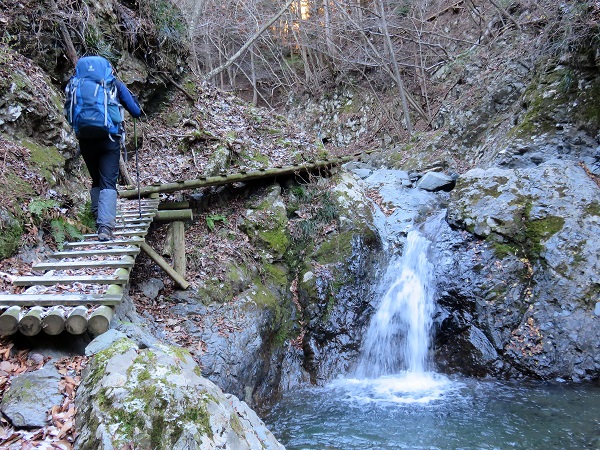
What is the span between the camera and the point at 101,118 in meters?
4.85

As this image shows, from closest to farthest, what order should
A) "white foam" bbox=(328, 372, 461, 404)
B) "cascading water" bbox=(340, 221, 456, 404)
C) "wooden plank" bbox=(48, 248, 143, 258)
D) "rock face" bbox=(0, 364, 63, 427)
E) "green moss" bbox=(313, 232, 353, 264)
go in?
"rock face" bbox=(0, 364, 63, 427)
"wooden plank" bbox=(48, 248, 143, 258)
"white foam" bbox=(328, 372, 461, 404)
"cascading water" bbox=(340, 221, 456, 404)
"green moss" bbox=(313, 232, 353, 264)

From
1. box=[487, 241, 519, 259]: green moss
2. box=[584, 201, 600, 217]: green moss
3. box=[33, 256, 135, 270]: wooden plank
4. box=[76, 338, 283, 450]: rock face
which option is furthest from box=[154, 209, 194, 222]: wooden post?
box=[584, 201, 600, 217]: green moss

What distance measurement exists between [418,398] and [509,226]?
377 centimetres

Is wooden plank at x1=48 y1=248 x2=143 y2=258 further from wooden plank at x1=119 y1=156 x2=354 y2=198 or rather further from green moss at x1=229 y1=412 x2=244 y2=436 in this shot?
wooden plank at x1=119 y1=156 x2=354 y2=198

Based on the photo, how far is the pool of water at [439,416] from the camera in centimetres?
516

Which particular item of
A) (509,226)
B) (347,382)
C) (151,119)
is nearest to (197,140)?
(151,119)

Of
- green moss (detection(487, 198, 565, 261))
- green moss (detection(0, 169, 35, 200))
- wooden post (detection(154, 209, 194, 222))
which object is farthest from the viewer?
green moss (detection(487, 198, 565, 261))

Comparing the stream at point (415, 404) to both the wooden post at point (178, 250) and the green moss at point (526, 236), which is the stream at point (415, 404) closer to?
the green moss at point (526, 236)

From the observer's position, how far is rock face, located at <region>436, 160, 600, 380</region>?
6914 mm

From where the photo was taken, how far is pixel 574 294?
23.6 feet

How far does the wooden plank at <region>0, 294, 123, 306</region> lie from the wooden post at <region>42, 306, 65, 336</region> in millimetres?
250

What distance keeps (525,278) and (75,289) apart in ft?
23.0

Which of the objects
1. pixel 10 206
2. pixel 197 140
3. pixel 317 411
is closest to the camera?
pixel 10 206

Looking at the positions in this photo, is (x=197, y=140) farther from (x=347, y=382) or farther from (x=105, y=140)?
(x=347, y=382)
